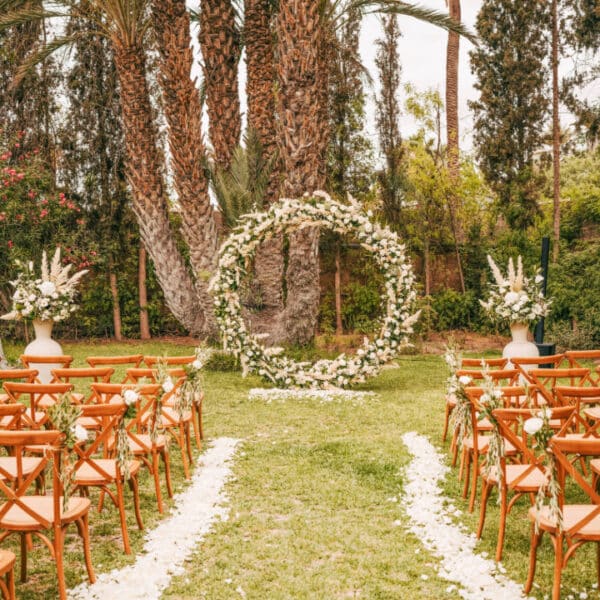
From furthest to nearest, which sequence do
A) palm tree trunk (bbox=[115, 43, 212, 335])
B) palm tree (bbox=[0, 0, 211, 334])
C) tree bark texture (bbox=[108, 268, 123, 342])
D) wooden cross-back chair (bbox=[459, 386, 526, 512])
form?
tree bark texture (bbox=[108, 268, 123, 342]) → palm tree trunk (bbox=[115, 43, 212, 335]) → palm tree (bbox=[0, 0, 211, 334]) → wooden cross-back chair (bbox=[459, 386, 526, 512])

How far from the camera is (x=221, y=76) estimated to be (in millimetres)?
14328

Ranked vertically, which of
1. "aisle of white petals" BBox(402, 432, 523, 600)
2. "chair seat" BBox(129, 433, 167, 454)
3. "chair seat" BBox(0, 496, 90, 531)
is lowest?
"aisle of white petals" BBox(402, 432, 523, 600)

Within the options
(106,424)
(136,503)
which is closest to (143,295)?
(136,503)

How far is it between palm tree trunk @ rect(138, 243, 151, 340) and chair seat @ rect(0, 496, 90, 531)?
13.9m

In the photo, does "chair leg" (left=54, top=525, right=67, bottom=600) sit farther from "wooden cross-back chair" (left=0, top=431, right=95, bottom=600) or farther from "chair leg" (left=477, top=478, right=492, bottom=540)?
"chair leg" (left=477, top=478, right=492, bottom=540)

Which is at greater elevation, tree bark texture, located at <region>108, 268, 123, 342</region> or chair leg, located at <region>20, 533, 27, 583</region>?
tree bark texture, located at <region>108, 268, 123, 342</region>

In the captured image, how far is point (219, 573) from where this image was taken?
4.45 meters

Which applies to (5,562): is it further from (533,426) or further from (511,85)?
(511,85)

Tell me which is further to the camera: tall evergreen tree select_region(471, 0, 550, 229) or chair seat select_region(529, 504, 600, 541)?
tall evergreen tree select_region(471, 0, 550, 229)

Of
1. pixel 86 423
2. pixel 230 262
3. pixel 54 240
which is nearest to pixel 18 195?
pixel 54 240

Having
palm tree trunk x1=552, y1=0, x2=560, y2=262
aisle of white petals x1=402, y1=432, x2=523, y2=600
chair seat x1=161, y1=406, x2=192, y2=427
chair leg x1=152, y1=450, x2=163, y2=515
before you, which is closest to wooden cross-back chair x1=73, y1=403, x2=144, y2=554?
chair leg x1=152, y1=450, x2=163, y2=515

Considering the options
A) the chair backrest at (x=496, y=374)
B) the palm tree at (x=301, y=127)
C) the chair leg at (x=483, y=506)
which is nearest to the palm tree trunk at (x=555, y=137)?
the palm tree at (x=301, y=127)

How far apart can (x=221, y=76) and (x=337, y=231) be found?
551 centimetres

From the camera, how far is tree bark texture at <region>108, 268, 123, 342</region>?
1761 cm
